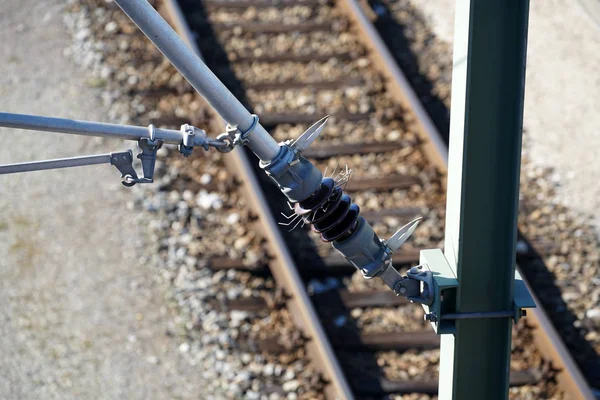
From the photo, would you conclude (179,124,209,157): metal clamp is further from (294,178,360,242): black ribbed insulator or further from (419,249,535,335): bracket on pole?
(419,249,535,335): bracket on pole

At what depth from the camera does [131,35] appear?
713 centimetres

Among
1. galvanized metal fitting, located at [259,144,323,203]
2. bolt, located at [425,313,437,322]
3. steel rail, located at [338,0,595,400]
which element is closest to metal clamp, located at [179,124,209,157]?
galvanized metal fitting, located at [259,144,323,203]

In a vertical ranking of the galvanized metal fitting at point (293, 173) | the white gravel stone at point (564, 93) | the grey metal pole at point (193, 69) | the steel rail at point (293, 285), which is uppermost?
the white gravel stone at point (564, 93)

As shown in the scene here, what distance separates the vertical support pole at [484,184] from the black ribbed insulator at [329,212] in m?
0.45

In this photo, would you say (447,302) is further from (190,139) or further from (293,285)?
(293,285)

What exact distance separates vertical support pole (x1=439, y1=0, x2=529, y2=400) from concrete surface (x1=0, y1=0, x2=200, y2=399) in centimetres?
222

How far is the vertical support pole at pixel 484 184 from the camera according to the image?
2889 mm

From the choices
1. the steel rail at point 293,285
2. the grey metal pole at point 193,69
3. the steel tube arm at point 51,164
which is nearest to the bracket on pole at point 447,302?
the grey metal pole at point 193,69

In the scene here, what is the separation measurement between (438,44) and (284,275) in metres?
3.10

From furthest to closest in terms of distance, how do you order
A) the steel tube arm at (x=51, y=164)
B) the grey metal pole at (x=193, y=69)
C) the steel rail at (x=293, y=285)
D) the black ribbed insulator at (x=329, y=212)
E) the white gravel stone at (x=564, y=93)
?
1. the white gravel stone at (x=564, y=93)
2. the steel rail at (x=293, y=285)
3. the black ribbed insulator at (x=329, y=212)
4. the steel tube arm at (x=51, y=164)
5. the grey metal pole at (x=193, y=69)

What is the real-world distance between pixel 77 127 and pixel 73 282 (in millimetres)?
3081

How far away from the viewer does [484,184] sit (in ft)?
9.89

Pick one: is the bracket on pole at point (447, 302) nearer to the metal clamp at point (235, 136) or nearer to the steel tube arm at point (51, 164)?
the metal clamp at point (235, 136)

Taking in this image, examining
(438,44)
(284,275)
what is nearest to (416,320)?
(284,275)
